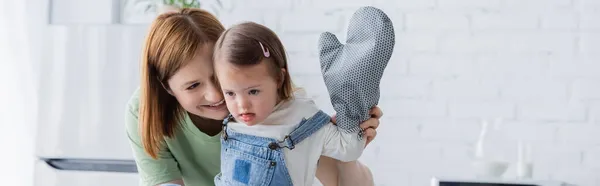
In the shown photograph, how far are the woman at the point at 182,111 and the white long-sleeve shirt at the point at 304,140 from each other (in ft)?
0.16

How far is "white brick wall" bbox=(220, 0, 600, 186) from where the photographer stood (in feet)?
10.1

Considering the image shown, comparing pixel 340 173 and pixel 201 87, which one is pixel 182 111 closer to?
pixel 201 87

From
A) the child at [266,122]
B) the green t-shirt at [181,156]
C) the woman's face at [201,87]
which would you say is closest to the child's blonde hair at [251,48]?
the child at [266,122]

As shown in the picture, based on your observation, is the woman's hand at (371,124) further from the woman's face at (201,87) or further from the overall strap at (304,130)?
the woman's face at (201,87)

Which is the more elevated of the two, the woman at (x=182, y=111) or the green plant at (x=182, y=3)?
the green plant at (x=182, y=3)

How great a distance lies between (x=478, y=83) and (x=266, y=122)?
1579 mm

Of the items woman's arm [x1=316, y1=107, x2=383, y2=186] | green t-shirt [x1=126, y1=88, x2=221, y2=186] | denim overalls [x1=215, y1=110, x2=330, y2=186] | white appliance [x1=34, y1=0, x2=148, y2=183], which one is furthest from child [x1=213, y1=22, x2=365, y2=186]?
white appliance [x1=34, y1=0, x2=148, y2=183]

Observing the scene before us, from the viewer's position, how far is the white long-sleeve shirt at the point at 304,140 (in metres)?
1.69

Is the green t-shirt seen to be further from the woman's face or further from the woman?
the woman's face

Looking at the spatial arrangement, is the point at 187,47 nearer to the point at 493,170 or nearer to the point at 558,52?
the point at 493,170

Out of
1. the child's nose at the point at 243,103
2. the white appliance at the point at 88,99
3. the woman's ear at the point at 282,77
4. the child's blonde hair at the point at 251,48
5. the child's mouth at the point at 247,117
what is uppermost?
the child's blonde hair at the point at 251,48

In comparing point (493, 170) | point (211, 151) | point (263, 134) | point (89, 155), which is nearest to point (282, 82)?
point (263, 134)

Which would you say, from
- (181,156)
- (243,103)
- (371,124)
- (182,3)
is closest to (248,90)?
(243,103)

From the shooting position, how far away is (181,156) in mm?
2092
